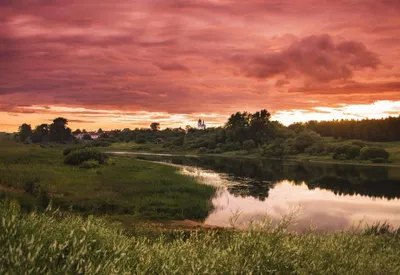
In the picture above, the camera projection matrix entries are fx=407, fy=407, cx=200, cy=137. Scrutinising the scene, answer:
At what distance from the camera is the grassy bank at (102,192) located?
3662 cm

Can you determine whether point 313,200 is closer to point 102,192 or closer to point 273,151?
point 102,192

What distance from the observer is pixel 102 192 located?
4388 cm

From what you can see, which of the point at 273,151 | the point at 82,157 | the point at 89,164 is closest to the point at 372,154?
the point at 273,151

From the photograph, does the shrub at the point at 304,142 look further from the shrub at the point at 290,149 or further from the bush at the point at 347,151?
the bush at the point at 347,151

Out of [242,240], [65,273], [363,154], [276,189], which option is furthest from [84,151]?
[363,154]

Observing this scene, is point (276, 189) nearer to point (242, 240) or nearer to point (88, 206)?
point (88, 206)

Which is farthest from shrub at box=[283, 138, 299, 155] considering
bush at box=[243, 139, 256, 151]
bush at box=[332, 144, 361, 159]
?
bush at box=[332, 144, 361, 159]

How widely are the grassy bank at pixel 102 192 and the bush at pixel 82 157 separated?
5.55 meters

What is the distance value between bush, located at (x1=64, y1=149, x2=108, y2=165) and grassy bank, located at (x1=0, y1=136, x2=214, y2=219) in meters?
5.55

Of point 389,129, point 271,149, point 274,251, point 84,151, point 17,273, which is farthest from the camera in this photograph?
point 389,129

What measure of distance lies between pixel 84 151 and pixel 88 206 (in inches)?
1412

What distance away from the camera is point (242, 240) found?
53.2ft

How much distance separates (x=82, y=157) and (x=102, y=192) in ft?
86.5

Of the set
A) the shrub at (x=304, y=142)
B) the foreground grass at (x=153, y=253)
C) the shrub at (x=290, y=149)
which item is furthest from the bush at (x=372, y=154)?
the foreground grass at (x=153, y=253)
